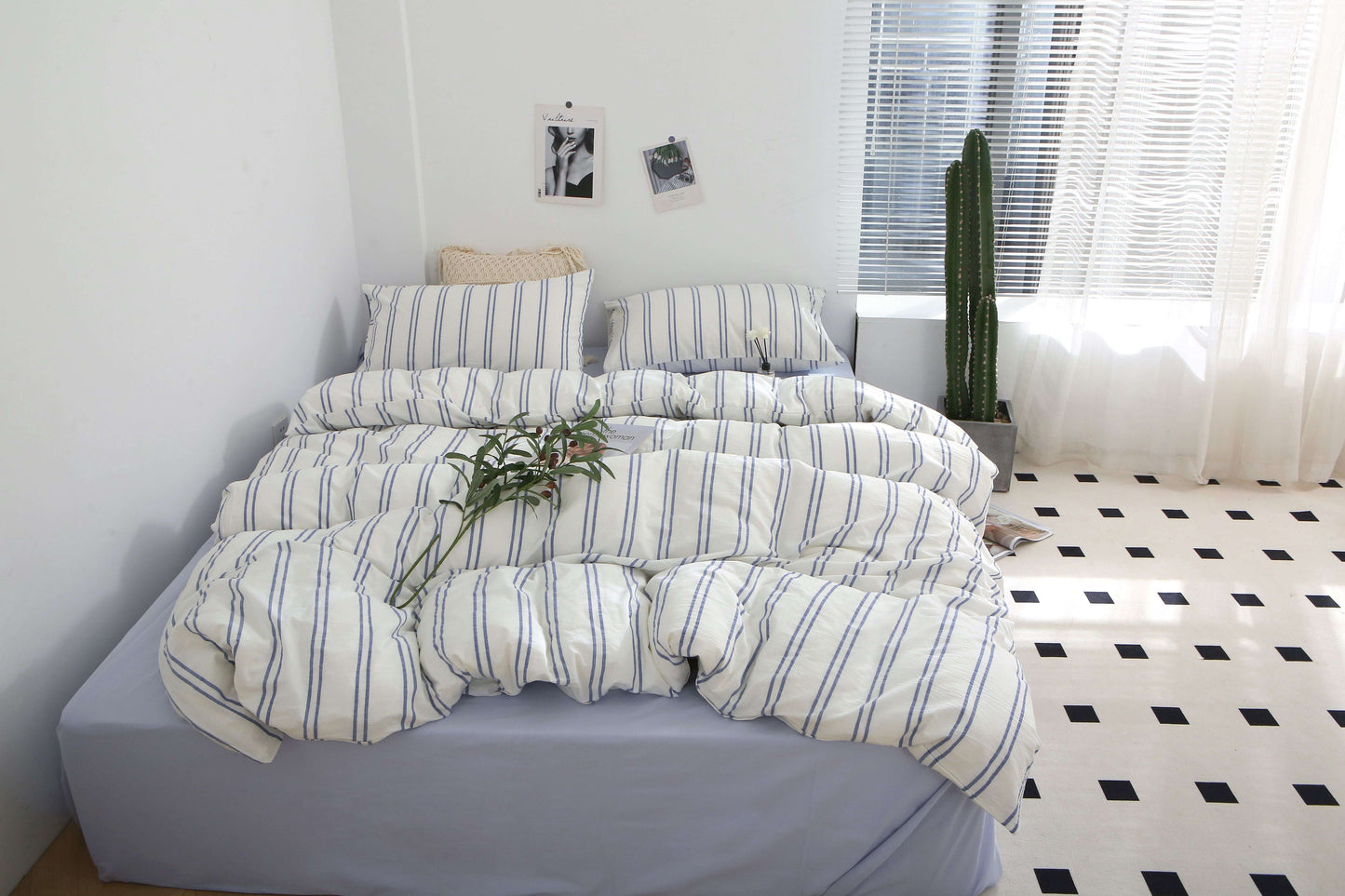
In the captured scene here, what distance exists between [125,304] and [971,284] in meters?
2.34

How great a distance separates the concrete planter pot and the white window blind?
52 centimetres

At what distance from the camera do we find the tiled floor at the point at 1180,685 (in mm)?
1843

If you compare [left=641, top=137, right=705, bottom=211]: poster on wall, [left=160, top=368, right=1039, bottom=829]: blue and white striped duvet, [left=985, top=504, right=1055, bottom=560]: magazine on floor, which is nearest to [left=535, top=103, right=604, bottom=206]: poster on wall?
[left=641, top=137, right=705, bottom=211]: poster on wall

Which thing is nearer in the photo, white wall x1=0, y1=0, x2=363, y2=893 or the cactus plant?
white wall x1=0, y1=0, x2=363, y2=893

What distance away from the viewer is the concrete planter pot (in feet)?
10.5

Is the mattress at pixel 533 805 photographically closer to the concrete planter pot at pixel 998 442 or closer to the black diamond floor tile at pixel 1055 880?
the black diamond floor tile at pixel 1055 880

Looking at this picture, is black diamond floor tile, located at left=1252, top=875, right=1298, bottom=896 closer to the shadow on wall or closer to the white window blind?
the white window blind

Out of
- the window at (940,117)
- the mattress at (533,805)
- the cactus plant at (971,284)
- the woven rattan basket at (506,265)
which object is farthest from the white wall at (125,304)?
the cactus plant at (971,284)

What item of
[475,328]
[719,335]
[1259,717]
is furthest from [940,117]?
[1259,717]

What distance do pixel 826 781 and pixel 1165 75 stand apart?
2.50m

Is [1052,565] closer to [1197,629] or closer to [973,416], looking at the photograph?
[1197,629]

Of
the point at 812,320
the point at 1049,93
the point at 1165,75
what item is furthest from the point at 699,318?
the point at 1165,75

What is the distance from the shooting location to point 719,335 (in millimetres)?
3188

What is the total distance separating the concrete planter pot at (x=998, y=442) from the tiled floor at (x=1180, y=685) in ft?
0.19
